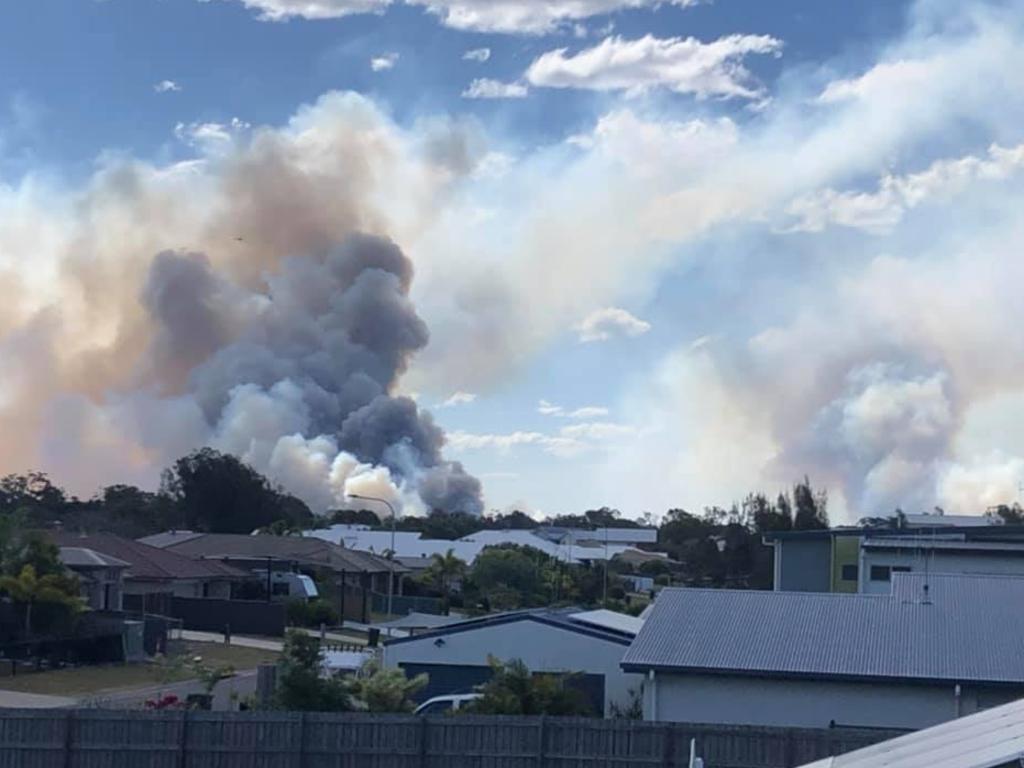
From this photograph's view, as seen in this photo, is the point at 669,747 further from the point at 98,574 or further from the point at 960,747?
the point at 98,574

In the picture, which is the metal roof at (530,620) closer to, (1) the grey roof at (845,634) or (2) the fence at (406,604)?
(1) the grey roof at (845,634)

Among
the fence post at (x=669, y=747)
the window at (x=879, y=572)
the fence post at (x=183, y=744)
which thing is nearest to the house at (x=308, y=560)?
the window at (x=879, y=572)

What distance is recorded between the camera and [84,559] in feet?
204

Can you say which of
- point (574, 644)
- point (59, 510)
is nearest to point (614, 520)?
point (59, 510)

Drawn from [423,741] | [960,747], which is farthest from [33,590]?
[960,747]

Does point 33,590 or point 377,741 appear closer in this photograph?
point 377,741

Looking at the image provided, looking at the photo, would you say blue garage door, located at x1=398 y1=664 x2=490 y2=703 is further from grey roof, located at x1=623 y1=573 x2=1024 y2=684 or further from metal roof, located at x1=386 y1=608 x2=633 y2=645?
grey roof, located at x1=623 y1=573 x2=1024 y2=684

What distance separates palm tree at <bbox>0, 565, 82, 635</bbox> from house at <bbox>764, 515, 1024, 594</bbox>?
74.4 feet

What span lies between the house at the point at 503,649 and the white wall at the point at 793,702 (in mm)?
6639

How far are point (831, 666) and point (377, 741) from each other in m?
7.38

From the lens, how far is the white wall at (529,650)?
33.0 meters

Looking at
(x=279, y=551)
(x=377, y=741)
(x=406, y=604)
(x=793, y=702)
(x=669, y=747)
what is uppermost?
(x=279, y=551)

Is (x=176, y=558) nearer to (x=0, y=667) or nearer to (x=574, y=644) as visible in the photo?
(x=0, y=667)

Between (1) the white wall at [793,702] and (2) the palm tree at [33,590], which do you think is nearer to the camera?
(1) the white wall at [793,702]
